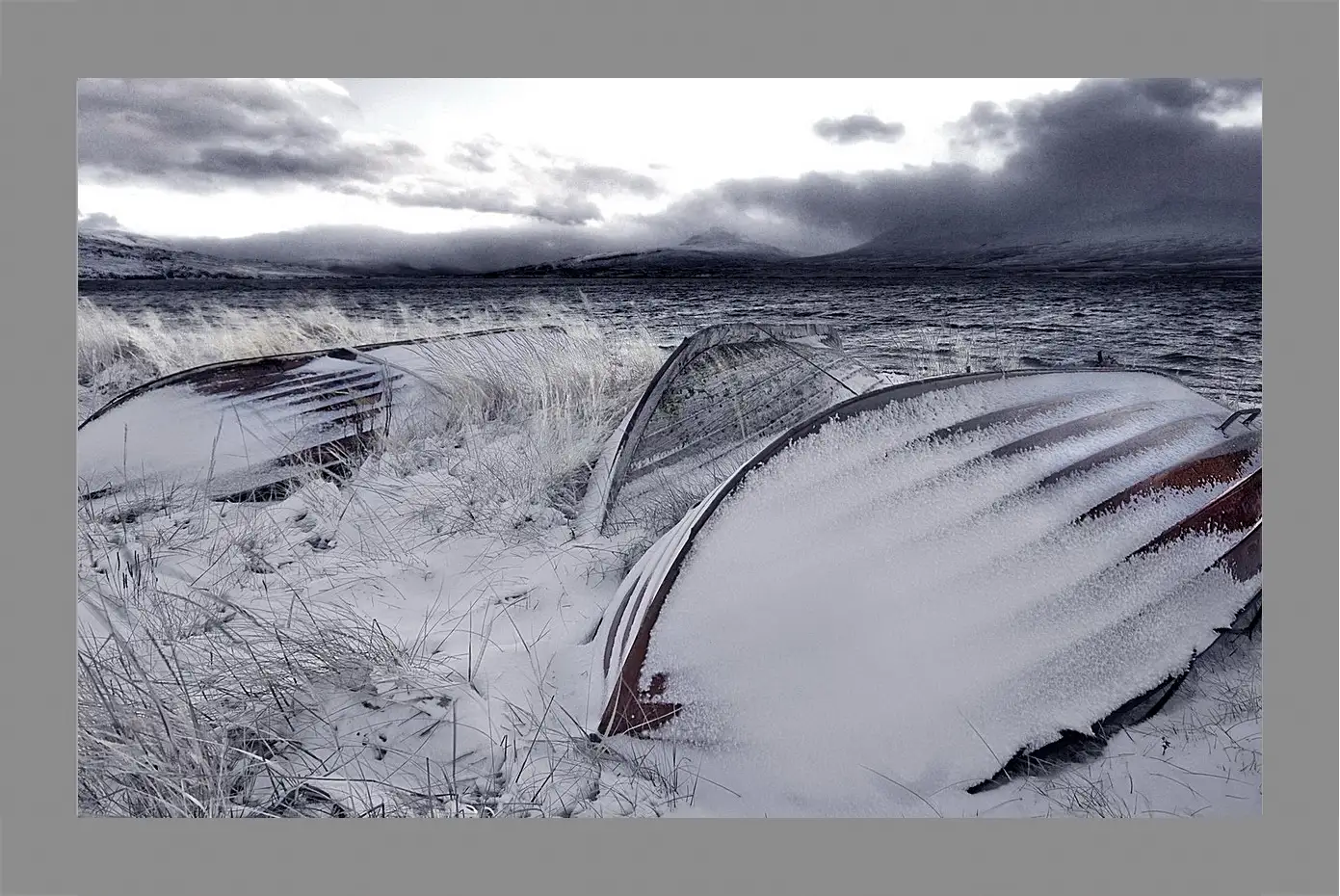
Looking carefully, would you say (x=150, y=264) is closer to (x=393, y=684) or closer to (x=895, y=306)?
(x=393, y=684)

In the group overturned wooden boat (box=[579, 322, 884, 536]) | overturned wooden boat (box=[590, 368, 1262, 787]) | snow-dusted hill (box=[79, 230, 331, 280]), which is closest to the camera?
overturned wooden boat (box=[590, 368, 1262, 787])

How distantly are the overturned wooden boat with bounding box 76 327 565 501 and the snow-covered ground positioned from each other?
0.10 metres

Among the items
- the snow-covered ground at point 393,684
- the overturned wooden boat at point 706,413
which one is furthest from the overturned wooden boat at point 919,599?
the overturned wooden boat at point 706,413

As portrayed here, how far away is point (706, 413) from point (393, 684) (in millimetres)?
1238

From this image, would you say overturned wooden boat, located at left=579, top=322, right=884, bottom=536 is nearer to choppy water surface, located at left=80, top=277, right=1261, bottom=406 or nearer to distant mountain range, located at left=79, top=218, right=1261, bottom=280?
choppy water surface, located at left=80, top=277, right=1261, bottom=406

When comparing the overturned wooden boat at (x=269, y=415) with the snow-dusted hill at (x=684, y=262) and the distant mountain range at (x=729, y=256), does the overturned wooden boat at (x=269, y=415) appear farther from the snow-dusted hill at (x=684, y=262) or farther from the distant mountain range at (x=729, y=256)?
the distant mountain range at (x=729, y=256)

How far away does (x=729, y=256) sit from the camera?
8.77ft

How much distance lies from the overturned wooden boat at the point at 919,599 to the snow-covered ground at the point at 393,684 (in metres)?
0.09

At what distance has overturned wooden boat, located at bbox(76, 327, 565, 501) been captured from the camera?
2.60m

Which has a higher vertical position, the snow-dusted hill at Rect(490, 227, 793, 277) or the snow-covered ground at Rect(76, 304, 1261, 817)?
the snow-dusted hill at Rect(490, 227, 793, 277)

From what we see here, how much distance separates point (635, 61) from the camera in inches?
89.7

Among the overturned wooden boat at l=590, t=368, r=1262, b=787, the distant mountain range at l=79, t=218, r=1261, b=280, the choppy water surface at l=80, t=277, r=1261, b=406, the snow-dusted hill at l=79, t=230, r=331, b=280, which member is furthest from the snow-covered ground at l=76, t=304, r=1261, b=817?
the choppy water surface at l=80, t=277, r=1261, b=406

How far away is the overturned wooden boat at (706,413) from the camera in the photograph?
2.55 meters
